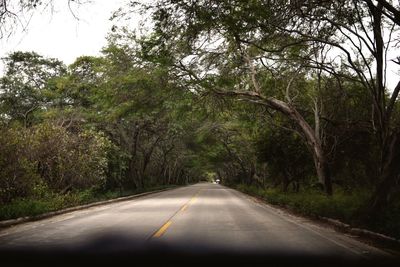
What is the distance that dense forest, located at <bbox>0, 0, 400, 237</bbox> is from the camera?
498 inches

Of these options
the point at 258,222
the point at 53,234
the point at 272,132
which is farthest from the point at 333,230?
the point at 272,132

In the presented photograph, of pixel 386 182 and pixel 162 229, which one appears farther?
pixel 162 229

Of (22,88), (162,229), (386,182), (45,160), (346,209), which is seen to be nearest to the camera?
(386,182)

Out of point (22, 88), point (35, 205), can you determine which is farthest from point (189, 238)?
point (22, 88)

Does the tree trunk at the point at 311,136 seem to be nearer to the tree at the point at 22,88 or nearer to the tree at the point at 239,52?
the tree at the point at 239,52

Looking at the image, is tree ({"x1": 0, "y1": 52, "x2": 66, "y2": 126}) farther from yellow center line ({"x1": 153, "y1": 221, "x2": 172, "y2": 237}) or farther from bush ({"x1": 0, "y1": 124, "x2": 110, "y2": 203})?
yellow center line ({"x1": 153, "y1": 221, "x2": 172, "y2": 237})

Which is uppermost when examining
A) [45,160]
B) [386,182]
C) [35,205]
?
[45,160]

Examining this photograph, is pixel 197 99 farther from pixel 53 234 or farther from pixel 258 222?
pixel 53 234

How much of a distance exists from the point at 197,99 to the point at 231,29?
316 inches

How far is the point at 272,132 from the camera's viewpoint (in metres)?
27.5

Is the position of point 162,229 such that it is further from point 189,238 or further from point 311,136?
point 311,136

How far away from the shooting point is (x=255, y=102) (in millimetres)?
20688

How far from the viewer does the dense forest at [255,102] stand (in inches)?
498

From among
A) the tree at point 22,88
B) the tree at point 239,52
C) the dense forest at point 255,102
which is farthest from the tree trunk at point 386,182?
the tree at point 22,88
